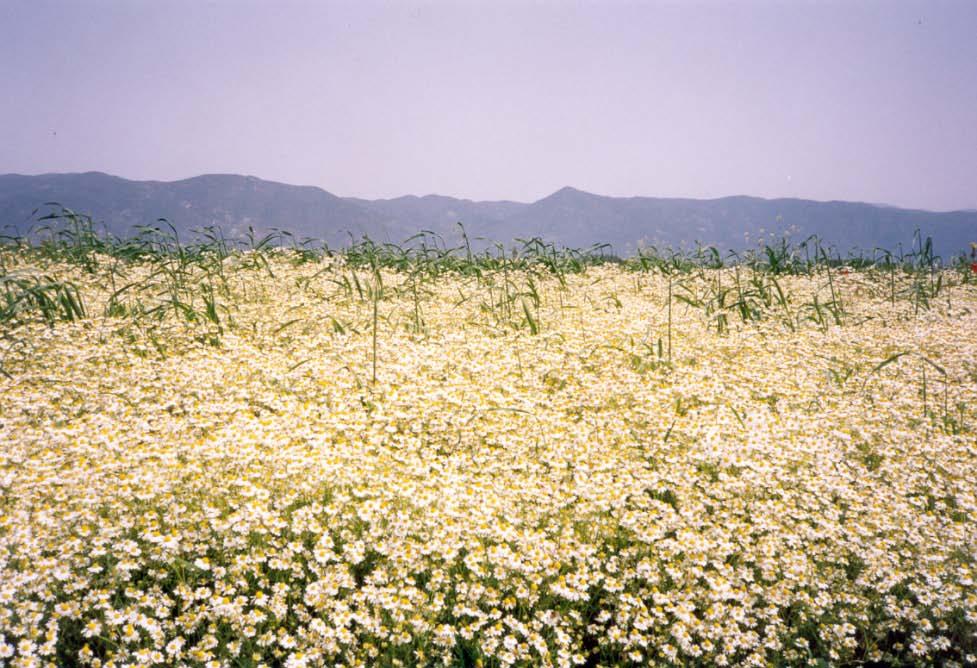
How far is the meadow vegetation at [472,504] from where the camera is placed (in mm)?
3088

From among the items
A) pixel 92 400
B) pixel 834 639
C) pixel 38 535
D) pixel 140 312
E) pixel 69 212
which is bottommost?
pixel 834 639

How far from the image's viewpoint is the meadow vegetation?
122 inches

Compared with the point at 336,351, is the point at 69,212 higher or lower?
higher

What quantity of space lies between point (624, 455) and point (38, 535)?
11.8 ft

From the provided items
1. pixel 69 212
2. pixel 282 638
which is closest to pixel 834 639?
pixel 282 638

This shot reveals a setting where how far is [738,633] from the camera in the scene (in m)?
3.14

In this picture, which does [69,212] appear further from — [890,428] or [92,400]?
[890,428]

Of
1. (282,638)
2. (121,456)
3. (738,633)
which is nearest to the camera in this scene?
(282,638)

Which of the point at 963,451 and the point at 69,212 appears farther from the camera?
the point at 69,212

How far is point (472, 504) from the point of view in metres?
3.72

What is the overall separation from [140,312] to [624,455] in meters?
6.20

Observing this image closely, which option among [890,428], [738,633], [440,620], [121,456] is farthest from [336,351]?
[890,428]

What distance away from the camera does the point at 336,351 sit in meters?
6.33

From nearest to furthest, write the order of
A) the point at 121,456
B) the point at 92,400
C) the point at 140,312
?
the point at 121,456
the point at 92,400
the point at 140,312
